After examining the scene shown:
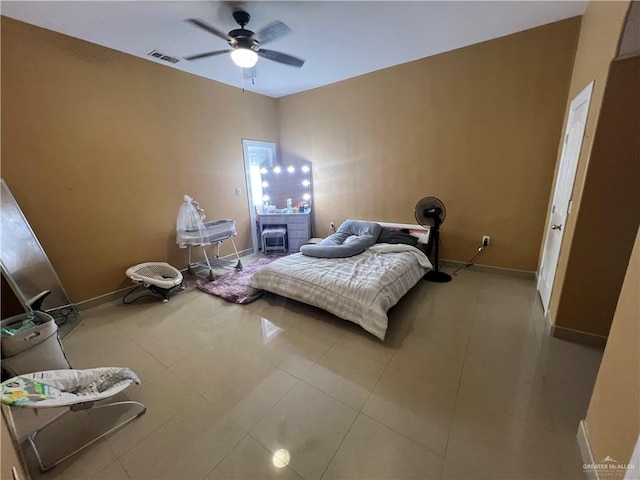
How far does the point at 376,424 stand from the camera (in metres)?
1.43

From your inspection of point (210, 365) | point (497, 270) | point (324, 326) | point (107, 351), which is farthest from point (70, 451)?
point (497, 270)

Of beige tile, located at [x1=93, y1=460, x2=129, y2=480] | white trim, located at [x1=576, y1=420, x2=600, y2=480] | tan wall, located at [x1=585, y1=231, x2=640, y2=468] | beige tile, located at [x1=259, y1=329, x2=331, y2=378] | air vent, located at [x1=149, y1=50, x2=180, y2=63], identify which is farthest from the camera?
air vent, located at [x1=149, y1=50, x2=180, y2=63]

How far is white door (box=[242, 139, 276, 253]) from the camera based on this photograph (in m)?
4.45

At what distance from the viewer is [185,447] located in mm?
1358

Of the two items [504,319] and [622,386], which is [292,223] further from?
[622,386]

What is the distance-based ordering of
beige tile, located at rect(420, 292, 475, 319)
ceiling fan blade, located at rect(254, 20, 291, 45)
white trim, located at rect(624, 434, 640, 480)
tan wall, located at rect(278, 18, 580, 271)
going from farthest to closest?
tan wall, located at rect(278, 18, 580, 271)
beige tile, located at rect(420, 292, 475, 319)
ceiling fan blade, located at rect(254, 20, 291, 45)
white trim, located at rect(624, 434, 640, 480)

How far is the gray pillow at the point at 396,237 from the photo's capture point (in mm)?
3371

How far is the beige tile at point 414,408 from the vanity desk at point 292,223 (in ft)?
10.0

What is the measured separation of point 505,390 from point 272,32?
10.1ft

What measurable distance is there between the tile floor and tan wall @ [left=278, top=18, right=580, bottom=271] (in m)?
1.15

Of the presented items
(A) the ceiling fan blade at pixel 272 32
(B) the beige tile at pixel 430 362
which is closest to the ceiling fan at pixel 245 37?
(A) the ceiling fan blade at pixel 272 32

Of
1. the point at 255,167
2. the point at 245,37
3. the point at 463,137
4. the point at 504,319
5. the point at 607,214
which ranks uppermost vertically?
the point at 245,37

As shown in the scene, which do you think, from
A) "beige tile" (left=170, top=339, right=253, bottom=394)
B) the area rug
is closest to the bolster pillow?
the area rug

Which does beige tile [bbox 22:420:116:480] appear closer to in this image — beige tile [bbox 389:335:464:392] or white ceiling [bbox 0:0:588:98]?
beige tile [bbox 389:335:464:392]
